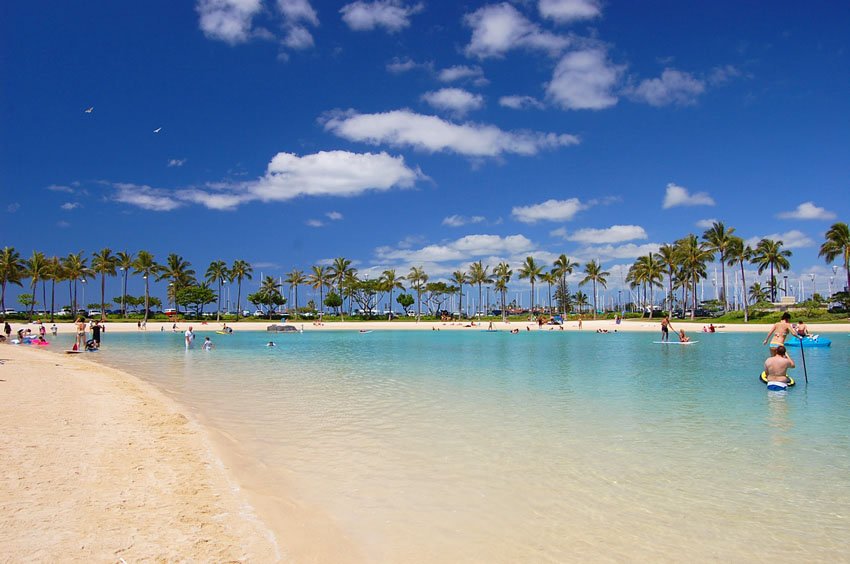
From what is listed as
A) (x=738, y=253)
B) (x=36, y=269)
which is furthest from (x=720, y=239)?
(x=36, y=269)

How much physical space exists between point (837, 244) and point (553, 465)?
249ft

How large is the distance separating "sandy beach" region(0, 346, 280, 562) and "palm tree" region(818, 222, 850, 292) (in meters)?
78.3

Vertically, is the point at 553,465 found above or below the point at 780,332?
below

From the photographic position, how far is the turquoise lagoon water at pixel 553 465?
5426 millimetres

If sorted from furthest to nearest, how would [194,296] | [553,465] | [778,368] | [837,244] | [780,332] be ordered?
[194,296] < [837,244] < [780,332] < [778,368] < [553,465]

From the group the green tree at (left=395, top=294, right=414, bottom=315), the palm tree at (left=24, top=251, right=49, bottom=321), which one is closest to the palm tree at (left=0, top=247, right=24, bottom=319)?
the palm tree at (left=24, top=251, right=49, bottom=321)

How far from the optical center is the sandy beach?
178 inches

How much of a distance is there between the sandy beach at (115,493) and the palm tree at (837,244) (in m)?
78.3

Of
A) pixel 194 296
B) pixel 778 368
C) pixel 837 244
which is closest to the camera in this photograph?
pixel 778 368

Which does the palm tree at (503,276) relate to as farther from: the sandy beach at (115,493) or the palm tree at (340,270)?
the sandy beach at (115,493)

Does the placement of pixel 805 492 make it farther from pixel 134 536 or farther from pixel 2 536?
pixel 2 536

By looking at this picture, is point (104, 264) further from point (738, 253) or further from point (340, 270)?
point (738, 253)

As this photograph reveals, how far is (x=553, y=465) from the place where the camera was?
8078 millimetres

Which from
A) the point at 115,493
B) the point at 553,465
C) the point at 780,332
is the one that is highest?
the point at 780,332
